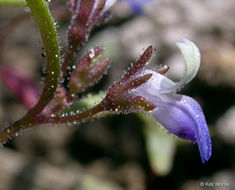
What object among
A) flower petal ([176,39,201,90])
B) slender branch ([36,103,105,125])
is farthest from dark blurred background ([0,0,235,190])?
flower petal ([176,39,201,90])

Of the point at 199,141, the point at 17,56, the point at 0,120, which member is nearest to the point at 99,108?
the point at 199,141

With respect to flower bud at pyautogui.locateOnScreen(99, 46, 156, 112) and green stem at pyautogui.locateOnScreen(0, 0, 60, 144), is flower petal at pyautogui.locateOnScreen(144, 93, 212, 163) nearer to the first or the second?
flower bud at pyautogui.locateOnScreen(99, 46, 156, 112)

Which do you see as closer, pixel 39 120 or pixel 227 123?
pixel 39 120

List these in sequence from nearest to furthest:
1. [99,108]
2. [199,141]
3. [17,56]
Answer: [199,141] → [99,108] → [17,56]

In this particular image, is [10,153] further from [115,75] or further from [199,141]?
[199,141]

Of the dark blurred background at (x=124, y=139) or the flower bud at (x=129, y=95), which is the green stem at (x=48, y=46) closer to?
the flower bud at (x=129, y=95)

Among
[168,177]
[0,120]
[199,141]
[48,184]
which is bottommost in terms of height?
[168,177]

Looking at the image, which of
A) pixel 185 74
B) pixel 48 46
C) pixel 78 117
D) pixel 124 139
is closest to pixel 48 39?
pixel 48 46
